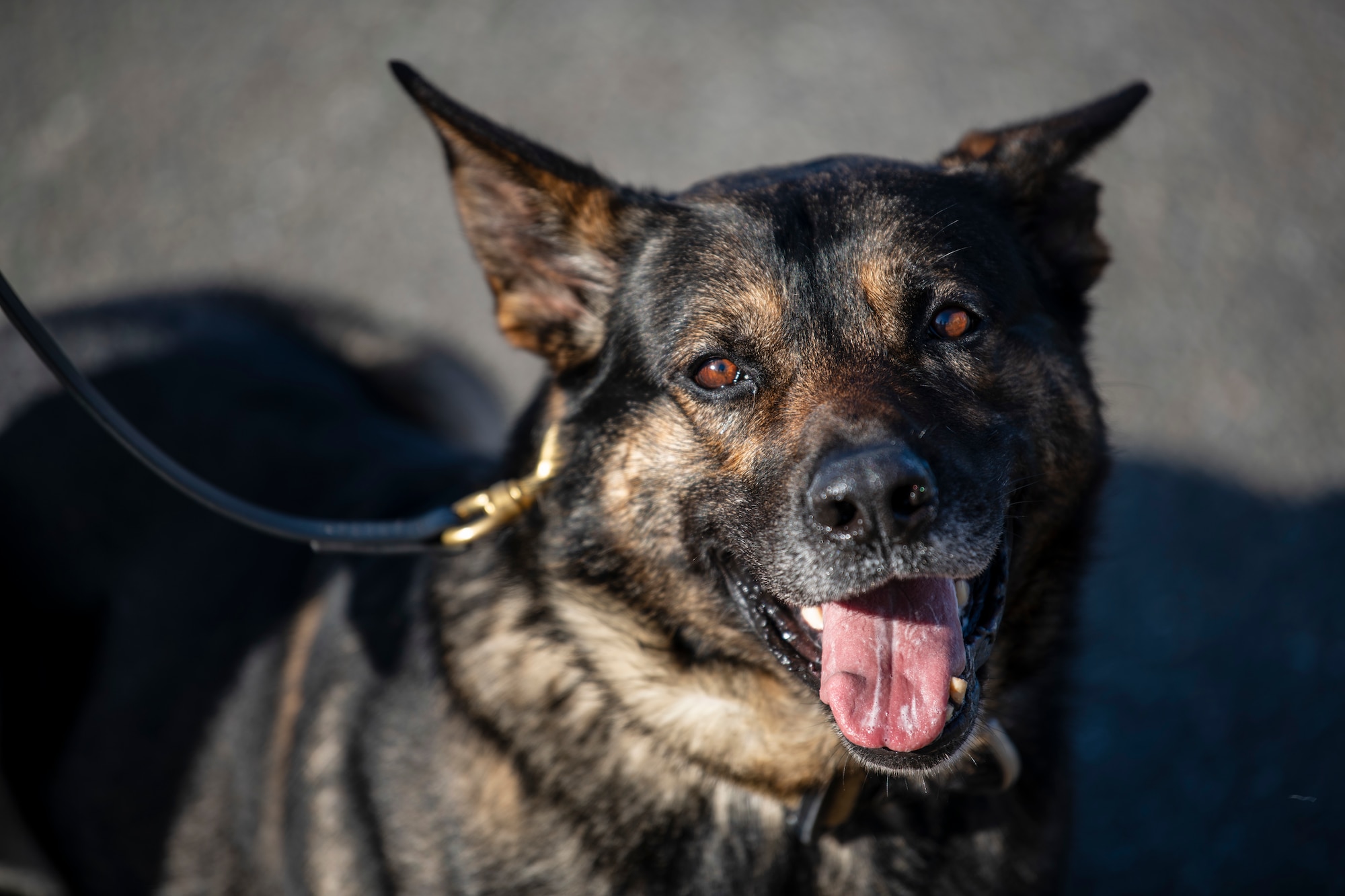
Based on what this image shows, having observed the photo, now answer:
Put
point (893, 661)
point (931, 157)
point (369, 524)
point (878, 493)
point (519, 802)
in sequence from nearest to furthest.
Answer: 1. point (878, 493)
2. point (893, 661)
3. point (519, 802)
4. point (369, 524)
5. point (931, 157)

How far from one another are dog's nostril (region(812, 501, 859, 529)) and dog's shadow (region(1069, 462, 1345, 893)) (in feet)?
5.48

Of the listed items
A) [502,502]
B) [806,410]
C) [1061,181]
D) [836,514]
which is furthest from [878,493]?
[1061,181]

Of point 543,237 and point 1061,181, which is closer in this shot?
point 543,237

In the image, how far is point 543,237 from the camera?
2.52 meters

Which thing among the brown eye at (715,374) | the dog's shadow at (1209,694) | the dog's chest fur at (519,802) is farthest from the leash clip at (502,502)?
the dog's shadow at (1209,694)

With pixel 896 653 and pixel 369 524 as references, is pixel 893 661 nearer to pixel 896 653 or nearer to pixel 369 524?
pixel 896 653

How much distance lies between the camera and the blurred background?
3996 mm

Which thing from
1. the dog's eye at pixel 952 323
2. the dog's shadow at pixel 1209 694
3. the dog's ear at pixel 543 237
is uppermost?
the dog's ear at pixel 543 237

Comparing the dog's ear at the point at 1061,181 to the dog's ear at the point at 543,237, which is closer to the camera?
the dog's ear at the point at 543,237

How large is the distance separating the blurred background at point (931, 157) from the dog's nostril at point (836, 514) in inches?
89.5

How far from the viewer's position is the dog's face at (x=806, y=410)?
81.7 inches

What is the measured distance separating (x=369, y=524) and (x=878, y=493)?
1319 mm

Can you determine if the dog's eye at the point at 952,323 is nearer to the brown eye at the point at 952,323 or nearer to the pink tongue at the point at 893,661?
the brown eye at the point at 952,323

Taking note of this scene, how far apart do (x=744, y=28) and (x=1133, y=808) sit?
5.23 m
